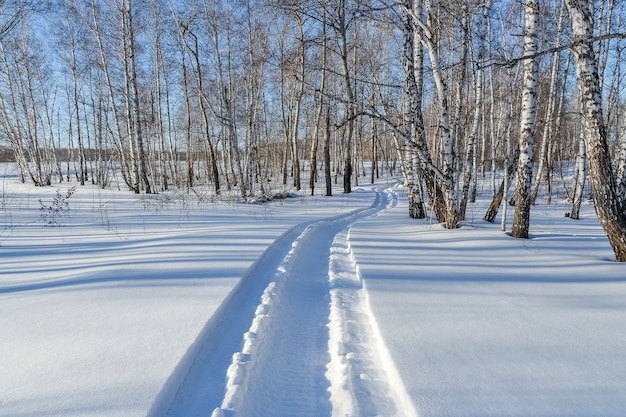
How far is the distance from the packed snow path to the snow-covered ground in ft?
0.04

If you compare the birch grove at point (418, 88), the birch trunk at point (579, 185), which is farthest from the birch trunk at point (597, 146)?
the birch trunk at point (579, 185)

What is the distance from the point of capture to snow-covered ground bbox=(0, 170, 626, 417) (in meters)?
2.02

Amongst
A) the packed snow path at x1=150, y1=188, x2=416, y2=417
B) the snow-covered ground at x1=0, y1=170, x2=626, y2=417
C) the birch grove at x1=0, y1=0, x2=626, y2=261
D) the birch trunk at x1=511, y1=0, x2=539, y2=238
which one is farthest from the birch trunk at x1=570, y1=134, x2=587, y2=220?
the packed snow path at x1=150, y1=188, x2=416, y2=417

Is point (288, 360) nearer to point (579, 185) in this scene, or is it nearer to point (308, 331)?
point (308, 331)

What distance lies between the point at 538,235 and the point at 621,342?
17.6ft

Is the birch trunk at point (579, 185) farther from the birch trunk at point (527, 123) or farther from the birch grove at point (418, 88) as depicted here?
the birch trunk at point (527, 123)

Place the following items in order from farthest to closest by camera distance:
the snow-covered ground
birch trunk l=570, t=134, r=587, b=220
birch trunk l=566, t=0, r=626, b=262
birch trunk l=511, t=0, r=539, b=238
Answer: birch trunk l=570, t=134, r=587, b=220
birch trunk l=511, t=0, r=539, b=238
birch trunk l=566, t=0, r=626, b=262
the snow-covered ground

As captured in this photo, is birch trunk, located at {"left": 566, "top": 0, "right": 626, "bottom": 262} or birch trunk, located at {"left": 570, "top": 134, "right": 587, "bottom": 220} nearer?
birch trunk, located at {"left": 566, "top": 0, "right": 626, "bottom": 262}

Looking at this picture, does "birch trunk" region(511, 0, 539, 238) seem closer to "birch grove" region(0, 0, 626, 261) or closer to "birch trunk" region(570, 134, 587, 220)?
"birch grove" region(0, 0, 626, 261)

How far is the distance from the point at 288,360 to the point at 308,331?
1.62ft

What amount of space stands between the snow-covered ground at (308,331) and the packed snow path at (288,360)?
0.01 metres

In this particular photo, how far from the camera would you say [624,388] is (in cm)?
199

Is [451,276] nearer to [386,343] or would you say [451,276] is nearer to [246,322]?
[386,343]

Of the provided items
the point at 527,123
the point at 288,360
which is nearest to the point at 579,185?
the point at 527,123
